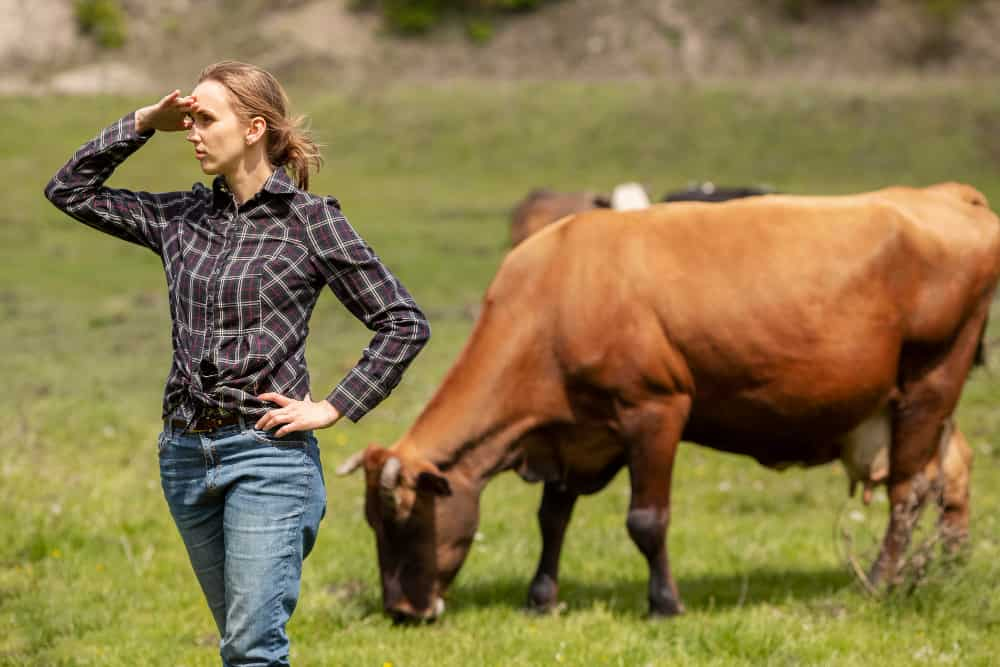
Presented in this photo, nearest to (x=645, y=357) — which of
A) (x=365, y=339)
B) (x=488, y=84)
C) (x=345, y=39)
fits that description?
(x=365, y=339)

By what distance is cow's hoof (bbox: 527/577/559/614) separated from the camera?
6.40 metres

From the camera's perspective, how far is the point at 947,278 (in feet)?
21.4

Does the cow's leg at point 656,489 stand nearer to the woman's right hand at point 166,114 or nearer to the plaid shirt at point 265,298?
the plaid shirt at point 265,298

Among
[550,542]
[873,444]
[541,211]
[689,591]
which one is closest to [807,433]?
[873,444]

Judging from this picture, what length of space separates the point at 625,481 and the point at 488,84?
4185 centimetres

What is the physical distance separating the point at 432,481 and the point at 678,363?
4.29 feet

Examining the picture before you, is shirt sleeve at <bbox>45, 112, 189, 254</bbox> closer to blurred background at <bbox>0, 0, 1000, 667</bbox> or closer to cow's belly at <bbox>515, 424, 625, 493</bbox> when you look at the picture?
blurred background at <bbox>0, 0, 1000, 667</bbox>

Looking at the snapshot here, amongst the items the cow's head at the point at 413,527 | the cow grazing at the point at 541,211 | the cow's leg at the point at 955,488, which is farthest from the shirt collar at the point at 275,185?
the cow grazing at the point at 541,211

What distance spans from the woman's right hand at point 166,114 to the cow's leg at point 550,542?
3.33 meters

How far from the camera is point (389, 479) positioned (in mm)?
5977

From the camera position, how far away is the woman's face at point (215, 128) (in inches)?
146

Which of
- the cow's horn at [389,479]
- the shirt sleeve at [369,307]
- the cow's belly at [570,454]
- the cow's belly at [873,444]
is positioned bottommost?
the cow's belly at [873,444]

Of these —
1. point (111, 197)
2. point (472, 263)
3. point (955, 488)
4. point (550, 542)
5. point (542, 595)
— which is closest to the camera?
point (111, 197)

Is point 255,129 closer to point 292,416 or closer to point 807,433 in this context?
point 292,416
